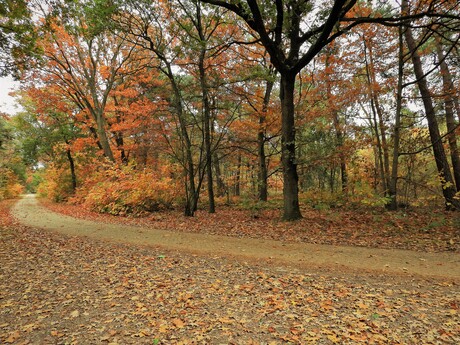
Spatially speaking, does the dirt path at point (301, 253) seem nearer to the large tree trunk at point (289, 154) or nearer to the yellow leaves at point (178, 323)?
the large tree trunk at point (289, 154)

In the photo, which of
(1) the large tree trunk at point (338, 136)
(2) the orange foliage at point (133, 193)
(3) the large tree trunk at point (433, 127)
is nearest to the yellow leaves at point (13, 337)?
(2) the orange foliage at point (133, 193)

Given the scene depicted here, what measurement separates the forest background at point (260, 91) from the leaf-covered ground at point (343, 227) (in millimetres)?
796

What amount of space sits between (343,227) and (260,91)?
8868mm

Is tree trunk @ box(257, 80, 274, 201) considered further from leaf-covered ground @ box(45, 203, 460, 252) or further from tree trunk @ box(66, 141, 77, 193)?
tree trunk @ box(66, 141, 77, 193)

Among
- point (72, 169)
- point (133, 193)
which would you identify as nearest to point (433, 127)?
point (133, 193)

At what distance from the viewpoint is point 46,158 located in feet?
88.6

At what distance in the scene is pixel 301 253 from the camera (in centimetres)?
659

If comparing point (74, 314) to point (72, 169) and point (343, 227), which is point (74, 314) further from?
point (72, 169)

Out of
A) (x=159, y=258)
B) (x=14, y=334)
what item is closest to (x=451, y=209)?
(x=159, y=258)

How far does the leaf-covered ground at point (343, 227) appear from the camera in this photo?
7.15 metres

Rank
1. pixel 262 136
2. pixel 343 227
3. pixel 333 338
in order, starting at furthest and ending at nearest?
A: pixel 262 136, pixel 343 227, pixel 333 338

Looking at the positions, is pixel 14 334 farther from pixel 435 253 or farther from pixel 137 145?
pixel 137 145

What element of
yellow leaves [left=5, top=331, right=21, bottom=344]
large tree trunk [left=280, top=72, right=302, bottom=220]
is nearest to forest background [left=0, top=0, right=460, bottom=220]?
large tree trunk [left=280, top=72, right=302, bottom=220]

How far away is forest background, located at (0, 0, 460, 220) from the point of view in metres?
8.80
